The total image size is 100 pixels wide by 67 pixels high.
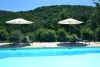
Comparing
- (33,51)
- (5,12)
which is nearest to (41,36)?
(33,51)

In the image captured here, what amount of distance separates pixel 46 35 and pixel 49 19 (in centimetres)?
2048

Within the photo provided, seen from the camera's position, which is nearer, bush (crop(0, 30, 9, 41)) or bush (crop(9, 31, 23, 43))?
bush (crop(9, 31, 23, 43))

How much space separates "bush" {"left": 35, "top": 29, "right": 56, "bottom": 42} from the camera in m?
19.0

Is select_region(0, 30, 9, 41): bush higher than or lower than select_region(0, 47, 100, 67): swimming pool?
higher

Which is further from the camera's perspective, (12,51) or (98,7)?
(98,7)

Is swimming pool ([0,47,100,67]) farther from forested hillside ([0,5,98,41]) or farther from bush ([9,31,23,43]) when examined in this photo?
forested hillside ([0,5,98,41])

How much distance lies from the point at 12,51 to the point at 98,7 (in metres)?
12.2

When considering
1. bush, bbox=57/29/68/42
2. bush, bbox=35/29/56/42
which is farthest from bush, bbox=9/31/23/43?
bush, bbox=57/29/68/42

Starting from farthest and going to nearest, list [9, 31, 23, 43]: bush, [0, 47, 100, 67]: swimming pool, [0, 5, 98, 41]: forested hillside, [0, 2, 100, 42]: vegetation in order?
[0, 5, 98, 41]: forested hillside → [0, 2, 100, 42]: vegetation → [9, 31, 23, 43]: bush → [0, 47, 100, 67]: swimming pool

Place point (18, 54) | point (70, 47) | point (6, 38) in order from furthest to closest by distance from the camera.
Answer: point (6, 38) → point (70, 47) → point (18, 54)

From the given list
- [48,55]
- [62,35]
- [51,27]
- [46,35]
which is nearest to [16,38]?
[46,35]

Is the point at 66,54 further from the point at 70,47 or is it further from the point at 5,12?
the point at 5,12

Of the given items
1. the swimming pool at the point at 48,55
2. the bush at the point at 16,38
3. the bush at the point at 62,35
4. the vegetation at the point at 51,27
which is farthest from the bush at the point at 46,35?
the swimming pool at the point at 48,55

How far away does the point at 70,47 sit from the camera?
51.2ft
